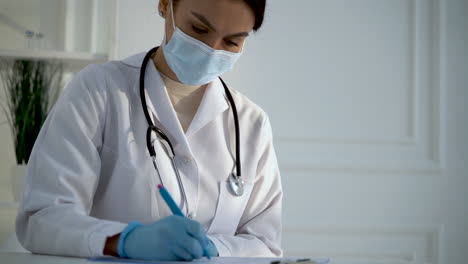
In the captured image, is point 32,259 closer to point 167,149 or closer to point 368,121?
point 167,149

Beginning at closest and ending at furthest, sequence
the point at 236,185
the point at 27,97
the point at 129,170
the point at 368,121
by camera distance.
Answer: the point at 129,170 → the point at 236,185 → the point at 27,97 → the point at 368,121

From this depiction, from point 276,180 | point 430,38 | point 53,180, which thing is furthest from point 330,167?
point 53,180

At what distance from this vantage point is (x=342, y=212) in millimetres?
2393

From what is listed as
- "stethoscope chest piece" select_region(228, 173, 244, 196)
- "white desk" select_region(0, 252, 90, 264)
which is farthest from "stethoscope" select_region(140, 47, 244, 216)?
"white desk" select_region(0, 252, 90, 264)

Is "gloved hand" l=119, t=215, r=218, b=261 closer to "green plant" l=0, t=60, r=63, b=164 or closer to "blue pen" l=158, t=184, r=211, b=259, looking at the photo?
"blue pen" l=158, t=184, r=211, b=259

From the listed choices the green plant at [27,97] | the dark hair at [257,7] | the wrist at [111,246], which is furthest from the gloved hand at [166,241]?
the green plant at [27,97]

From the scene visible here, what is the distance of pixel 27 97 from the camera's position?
201cm

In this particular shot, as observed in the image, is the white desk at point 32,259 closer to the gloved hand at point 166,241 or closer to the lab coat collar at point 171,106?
the gloved hand at point 166,241

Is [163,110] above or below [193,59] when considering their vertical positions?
below

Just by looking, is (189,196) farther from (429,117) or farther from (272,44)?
(429,117)

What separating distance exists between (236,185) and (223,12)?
0.40 metres


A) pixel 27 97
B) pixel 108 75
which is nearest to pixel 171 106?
pixel 108 75

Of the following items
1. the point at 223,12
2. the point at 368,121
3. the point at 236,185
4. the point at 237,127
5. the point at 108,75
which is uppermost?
the point at 223,12

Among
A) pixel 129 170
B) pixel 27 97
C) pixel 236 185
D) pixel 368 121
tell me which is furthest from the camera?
pixel 368 121
